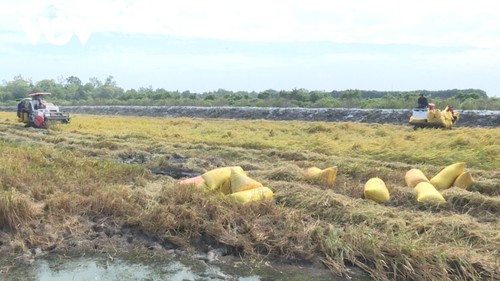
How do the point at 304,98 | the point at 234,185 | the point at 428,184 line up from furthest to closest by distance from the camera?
the point at 304,98
the point at 428,184
the point at 234,185

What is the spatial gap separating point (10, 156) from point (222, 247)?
5745 mm

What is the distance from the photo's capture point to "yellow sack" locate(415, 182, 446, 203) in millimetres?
7039

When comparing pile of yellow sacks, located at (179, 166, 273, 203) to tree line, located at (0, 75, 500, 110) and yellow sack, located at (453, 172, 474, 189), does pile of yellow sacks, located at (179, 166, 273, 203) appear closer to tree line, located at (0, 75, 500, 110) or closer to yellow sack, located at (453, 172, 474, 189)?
yellow sack, located at (453, 172, 474, 189)

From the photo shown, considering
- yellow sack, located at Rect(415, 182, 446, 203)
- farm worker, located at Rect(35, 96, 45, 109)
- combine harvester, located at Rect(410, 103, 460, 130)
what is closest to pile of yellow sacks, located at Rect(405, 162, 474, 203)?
yellow sack, located at Rect(415, 182, 446, 203)

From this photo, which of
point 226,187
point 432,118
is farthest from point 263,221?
point 432,118

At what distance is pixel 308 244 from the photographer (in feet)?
19.1

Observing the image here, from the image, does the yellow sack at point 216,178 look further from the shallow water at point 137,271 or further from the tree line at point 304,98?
the tree line at point 304,98

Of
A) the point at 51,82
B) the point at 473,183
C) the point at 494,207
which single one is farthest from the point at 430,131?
the point at 51,82

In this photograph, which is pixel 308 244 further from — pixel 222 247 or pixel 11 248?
pixel 11 248

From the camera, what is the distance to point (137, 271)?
5453 mm

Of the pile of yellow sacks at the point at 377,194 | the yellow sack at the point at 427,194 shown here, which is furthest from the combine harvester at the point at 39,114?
the yellow sack at the point at 427,194

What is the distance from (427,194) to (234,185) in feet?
9.75

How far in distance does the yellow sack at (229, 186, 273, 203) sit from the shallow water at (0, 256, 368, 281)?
4.57 ft

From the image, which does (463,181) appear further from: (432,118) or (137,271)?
(432,118)
